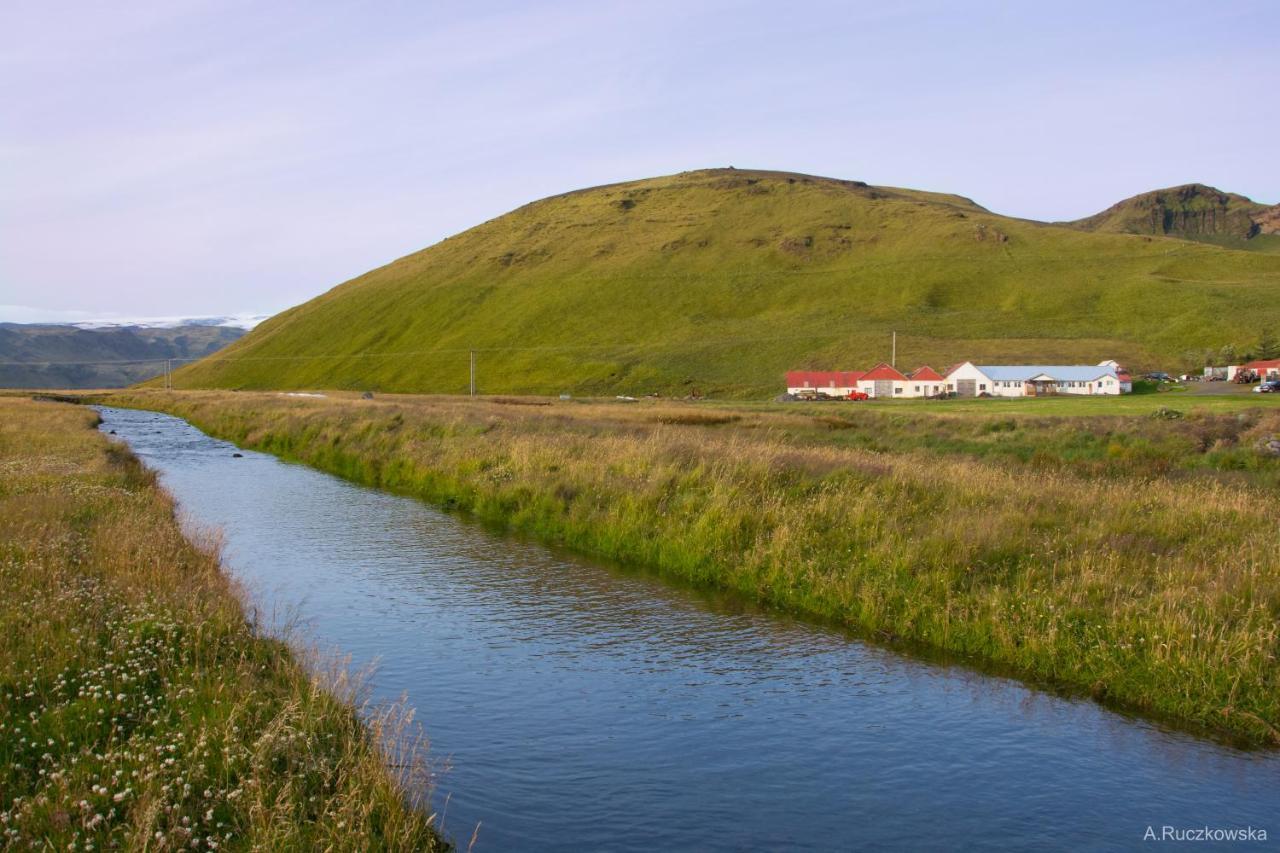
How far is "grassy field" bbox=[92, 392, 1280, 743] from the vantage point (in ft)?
40.5

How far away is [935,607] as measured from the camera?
49.1 ft

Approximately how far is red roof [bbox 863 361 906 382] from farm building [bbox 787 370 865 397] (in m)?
0.87

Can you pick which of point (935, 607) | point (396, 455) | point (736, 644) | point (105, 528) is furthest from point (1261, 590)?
point (396, 455)

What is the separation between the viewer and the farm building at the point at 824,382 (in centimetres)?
10344

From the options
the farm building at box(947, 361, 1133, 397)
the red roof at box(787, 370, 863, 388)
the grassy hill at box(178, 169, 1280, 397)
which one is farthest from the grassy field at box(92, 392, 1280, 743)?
the grassy hill at box(178, 169, 1280, 397)

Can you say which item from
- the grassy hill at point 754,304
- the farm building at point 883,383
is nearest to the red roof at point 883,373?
the farm building at point 883,383

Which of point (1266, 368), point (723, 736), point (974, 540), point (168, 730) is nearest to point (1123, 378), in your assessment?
point (1266, 368)

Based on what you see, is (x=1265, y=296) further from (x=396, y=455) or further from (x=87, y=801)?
(x=87, y=801)

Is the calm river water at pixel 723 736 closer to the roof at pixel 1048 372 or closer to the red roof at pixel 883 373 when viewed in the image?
the red roof at pixel 883 373

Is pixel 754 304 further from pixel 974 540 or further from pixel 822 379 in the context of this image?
Result: pixel 974 540

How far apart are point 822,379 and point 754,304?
147 feet

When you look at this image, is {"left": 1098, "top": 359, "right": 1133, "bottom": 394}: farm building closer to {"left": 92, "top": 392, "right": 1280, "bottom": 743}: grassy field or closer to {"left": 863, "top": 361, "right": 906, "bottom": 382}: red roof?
{"left": 863, "top": 361, "right": 906, "bottom": 382}: red roof

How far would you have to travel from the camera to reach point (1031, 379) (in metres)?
99.9

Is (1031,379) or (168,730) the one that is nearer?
(168,730)
